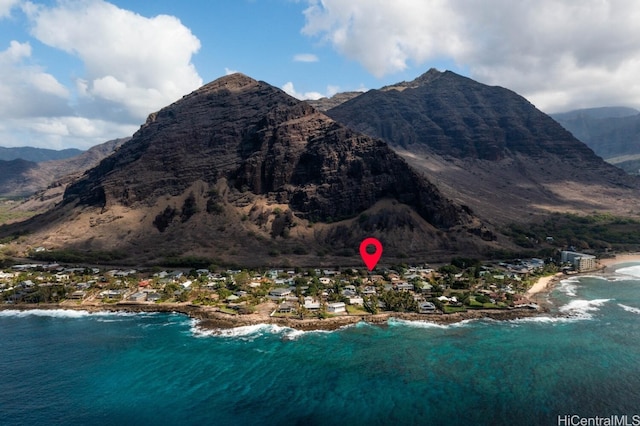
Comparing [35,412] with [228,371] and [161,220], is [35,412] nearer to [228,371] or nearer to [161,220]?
[228,371]

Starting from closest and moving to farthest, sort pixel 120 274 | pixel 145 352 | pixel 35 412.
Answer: pixel 35 412 < pixel 145 352 < pixel 120 274

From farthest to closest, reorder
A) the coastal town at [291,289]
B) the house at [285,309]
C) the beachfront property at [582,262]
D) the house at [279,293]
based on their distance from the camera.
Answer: the beachfront property at [582,262]
the house at [279,293]
the coastal town at [291,289]
the house at [285,309]

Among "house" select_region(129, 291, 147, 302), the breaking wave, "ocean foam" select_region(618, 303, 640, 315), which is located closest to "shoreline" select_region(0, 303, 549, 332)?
the breaking wave

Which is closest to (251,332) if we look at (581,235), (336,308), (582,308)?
(336,308)

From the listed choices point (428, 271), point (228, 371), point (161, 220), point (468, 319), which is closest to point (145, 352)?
point (228, 371)

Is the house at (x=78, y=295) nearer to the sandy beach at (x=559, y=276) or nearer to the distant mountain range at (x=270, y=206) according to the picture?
the distant mountain range at (x=270, y=206)

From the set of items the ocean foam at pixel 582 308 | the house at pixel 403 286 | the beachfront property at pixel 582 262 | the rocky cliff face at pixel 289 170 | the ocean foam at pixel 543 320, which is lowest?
the ocean foam at pixel 543 320

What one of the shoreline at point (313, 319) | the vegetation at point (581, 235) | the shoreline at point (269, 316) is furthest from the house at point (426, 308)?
the vegetation at point (581, 235)
